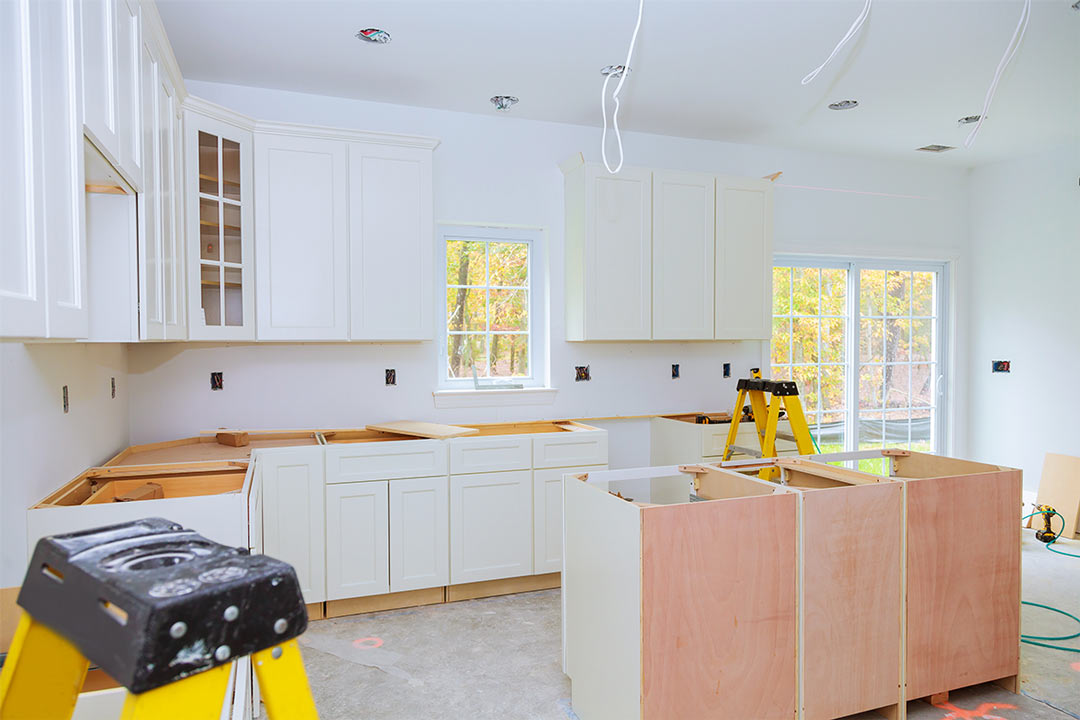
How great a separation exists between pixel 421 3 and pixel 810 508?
8.06ft

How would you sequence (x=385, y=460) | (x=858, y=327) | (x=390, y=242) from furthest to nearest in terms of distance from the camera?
(x=858, y=327) → (x=390, y=242) → (x=385, y=460)

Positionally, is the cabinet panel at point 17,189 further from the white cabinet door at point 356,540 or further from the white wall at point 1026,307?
the white wall at point 1026,307

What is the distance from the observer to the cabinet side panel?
2088 mm

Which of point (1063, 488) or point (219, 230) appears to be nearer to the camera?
point (219, 230)

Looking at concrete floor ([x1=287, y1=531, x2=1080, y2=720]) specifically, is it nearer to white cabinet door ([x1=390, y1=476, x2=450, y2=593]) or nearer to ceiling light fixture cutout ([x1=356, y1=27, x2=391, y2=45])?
white cabinet door ([x1=390, y1=476, x2=450, y2=593])

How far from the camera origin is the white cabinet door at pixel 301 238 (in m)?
3.37

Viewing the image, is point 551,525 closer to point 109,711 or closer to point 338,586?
point 338,586

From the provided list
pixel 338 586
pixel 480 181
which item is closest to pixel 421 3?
pixel 480 181

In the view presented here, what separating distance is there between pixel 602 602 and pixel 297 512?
1734mm

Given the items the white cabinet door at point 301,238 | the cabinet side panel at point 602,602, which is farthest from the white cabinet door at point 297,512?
the cabinet side panel at point 602,602

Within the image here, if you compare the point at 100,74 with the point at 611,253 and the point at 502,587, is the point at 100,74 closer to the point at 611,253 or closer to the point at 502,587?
the point at 611,253

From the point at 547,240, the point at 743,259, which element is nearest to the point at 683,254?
the point at 743,259

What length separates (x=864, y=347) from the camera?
17.4ft

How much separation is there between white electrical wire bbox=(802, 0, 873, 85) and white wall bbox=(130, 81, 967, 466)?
1198mm
